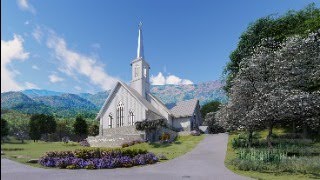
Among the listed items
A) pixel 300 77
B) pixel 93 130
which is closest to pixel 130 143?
pixel 300 77

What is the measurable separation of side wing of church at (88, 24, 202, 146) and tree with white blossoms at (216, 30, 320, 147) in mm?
17921

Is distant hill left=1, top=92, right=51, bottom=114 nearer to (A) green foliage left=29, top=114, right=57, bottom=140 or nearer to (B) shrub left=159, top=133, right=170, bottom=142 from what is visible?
(A) green foliage left=29, top=114, right=57, bottom=140

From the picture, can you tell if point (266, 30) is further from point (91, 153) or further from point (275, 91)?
point (91, 153)

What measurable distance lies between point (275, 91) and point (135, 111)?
27.6 m

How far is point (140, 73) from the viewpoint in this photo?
6669 centimetres

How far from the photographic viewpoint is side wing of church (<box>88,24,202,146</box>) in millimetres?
55188

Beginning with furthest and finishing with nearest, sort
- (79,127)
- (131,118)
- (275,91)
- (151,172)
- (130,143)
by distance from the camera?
1. (79,127)
2. (131,118)
3. (130,143)
4. (275,91)
5. (151,172)

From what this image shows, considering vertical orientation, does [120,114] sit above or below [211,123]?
above

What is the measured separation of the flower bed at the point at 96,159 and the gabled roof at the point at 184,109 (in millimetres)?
36285

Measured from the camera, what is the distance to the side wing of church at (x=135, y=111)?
55188 millimetres

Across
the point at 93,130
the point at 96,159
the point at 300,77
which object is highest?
the point at 300,77

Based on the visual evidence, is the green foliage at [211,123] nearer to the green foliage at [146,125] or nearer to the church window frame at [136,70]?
the church window frame at [136,70]

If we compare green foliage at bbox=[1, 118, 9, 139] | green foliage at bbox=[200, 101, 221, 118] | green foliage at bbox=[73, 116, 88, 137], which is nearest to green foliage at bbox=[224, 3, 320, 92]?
green foliage at bbox=[73, 116, 88, 137]

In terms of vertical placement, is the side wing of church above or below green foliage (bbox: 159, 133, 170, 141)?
above
